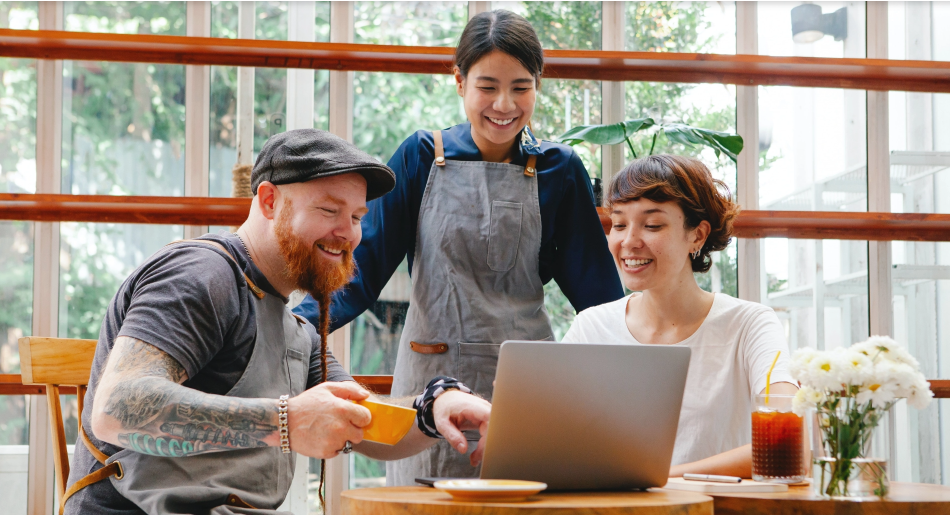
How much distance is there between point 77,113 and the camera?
326 cm

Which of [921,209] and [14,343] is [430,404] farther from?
[921,209]

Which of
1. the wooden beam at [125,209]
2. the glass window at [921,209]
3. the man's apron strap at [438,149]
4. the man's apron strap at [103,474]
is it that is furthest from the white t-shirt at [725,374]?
the glass window at [921,209]

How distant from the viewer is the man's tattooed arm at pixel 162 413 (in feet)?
4.04

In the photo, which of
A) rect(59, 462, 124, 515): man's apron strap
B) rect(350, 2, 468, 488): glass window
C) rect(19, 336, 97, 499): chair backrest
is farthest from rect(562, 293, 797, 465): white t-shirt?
rect(350, 2, 468, 488): glass window

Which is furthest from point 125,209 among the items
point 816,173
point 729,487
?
point 816,173

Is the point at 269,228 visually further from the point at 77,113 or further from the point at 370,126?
the point at 77,113

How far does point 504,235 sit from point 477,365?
334 mm

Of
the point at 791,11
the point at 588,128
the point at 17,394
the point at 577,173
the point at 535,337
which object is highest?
the point at 791,11

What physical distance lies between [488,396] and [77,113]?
2.09 m

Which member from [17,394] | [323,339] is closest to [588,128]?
[323,339]

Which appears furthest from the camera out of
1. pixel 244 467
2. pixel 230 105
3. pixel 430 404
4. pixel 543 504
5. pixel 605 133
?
pixel 230 105

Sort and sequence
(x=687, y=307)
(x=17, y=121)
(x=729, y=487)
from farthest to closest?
(x=17, y=121)
(x=687, y=307)
(x=729, y=487)

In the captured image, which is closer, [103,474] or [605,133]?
[103,474]

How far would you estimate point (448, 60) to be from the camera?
3.13 metres
